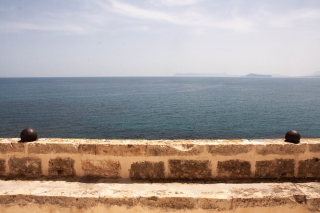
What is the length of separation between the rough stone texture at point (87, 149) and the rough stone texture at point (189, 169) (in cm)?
127

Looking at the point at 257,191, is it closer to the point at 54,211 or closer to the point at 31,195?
the point at 54,211

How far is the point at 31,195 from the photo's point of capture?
10.6ft

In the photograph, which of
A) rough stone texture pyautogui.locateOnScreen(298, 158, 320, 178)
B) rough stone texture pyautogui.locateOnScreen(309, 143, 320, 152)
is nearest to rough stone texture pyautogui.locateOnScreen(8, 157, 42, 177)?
rough stone texture pyautogui.locateOnScreen(298, 158, 320, 178)

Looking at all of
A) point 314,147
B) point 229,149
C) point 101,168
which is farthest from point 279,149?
point 101,168

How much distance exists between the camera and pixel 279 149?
158 inches

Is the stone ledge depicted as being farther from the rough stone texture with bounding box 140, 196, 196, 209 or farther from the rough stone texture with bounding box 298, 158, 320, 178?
the rough stone texture with bounding box 298, 158, 320, 178

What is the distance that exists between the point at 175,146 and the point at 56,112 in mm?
52795

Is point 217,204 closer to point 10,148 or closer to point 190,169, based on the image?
point 190,169

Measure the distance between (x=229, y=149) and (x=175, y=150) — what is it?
2.84 ft

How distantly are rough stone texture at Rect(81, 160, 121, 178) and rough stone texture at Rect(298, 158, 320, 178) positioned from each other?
2958 millimetres

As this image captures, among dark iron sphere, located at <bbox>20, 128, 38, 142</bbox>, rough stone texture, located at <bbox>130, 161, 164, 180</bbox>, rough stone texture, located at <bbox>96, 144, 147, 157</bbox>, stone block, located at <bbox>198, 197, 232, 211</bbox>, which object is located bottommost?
stone block, located at <bbox>198, 197, 232, 211</bbox>

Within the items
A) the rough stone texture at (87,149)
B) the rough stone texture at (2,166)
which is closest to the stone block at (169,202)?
the rough stone texture at (87,149)

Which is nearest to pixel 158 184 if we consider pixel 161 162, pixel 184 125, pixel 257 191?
pixel 161 162

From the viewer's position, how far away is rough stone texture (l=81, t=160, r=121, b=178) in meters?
4.05
